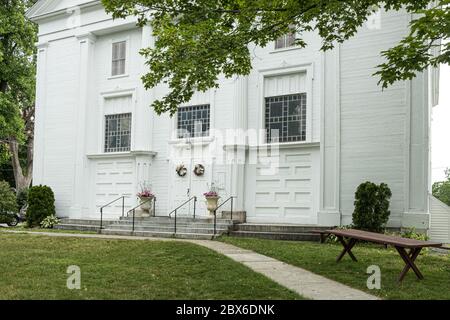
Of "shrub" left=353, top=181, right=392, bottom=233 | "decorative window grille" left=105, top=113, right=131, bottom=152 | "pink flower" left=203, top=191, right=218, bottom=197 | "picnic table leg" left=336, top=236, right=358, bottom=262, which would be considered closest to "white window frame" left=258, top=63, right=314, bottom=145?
"pink flower" left=203, top=191, right=218, bottom=197

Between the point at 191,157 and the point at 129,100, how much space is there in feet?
13.3

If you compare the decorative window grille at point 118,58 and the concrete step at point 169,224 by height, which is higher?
the decorative window grille at point 118,58

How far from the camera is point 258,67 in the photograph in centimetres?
1719

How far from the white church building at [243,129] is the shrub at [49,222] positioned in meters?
1.20

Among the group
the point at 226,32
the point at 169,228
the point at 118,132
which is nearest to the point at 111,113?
the point at 118,132

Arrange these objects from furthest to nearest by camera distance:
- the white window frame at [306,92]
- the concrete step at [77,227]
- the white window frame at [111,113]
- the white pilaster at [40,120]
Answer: the white pilaster at [40,120]
the white window frame at [111,113]
the concrete step at [77,227]
the white window frame at [306,92]

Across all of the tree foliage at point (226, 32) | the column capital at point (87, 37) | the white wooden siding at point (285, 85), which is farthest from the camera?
the column capital at point (87, 37)

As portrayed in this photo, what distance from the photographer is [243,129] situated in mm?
16953

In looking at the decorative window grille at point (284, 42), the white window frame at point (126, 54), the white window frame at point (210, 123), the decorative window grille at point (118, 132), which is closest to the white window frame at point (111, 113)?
the decorative window grille at point (118, 132)

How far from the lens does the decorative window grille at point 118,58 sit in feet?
66.8

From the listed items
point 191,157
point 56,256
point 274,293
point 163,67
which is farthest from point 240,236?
point 274,293

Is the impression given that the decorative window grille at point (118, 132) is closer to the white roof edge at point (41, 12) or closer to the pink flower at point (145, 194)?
the pink flower at point (145, 194)

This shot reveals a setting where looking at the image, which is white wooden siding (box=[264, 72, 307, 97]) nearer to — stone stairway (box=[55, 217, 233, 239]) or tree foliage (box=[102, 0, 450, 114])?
stone stairway (box=[55, 217, 233, 239])
